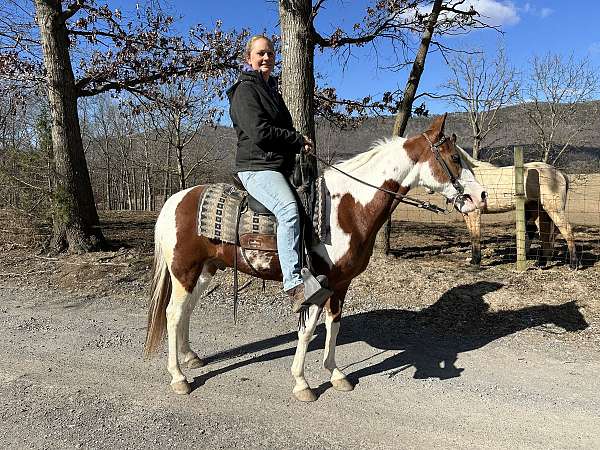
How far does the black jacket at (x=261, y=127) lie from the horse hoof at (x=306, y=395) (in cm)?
181

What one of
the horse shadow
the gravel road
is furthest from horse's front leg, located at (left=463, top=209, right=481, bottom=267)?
the gravel road

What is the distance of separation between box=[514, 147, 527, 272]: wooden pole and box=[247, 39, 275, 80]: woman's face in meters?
5.26

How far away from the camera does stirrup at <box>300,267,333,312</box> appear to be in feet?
10.8

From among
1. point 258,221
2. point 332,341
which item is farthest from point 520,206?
point 258,221

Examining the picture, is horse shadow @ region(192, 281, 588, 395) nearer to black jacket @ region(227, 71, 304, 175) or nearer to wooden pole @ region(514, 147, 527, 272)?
wooden pole @ region(514, 147, 527, 272)

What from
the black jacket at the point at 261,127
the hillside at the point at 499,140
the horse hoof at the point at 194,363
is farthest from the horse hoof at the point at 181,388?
the hillside at the point at 499,140

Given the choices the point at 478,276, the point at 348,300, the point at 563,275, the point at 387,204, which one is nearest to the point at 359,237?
the point at 387,204

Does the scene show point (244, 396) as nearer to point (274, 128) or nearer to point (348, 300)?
point (274, 128)

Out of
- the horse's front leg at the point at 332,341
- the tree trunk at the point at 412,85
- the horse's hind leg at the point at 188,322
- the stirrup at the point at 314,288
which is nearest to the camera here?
the stirrup at the point at 314,288

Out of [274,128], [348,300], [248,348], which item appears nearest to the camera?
[274,128]

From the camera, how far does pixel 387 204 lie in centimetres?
363

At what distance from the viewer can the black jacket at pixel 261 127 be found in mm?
3354

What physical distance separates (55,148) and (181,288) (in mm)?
6810

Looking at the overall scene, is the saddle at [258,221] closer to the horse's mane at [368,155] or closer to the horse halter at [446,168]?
the horse's mane at [368,155]
